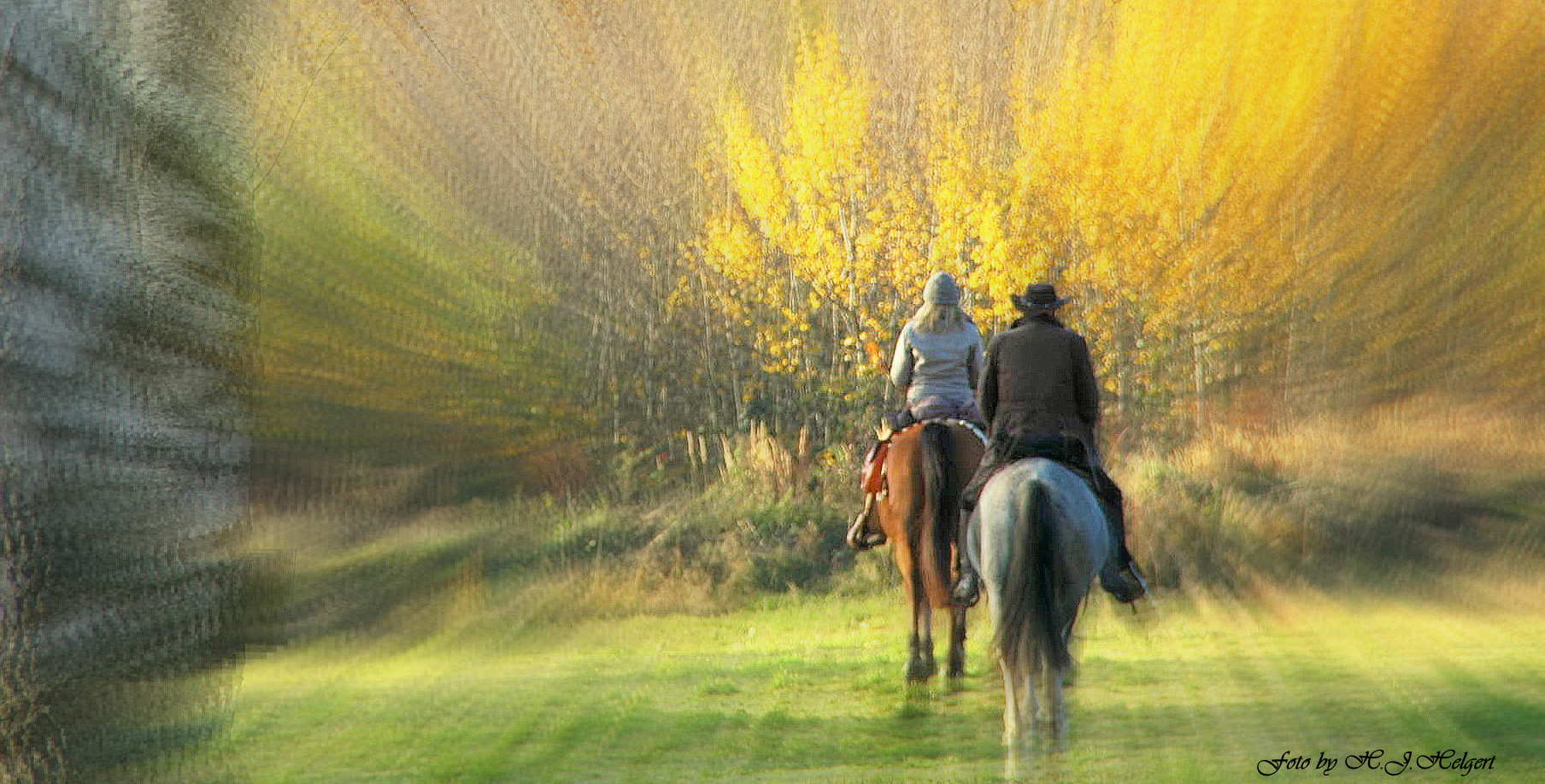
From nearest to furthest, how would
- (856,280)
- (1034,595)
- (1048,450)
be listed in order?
1. (1034,595)
2. (1048,450)
3. (856,280)

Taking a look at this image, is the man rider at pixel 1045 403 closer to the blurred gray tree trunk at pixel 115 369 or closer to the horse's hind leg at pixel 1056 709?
the horse's hind leg at pixel 1056 709

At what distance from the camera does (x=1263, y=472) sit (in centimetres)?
1612

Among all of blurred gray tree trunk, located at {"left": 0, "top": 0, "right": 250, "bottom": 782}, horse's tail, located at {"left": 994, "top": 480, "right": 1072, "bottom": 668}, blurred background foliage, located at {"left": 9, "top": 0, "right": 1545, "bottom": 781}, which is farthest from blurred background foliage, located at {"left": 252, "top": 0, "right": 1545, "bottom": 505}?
blurred gray tree trunk, located at {"left": 0, "top": 0, "right": 250, "bottom": 782}

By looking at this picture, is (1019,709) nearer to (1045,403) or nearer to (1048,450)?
(1048,450)

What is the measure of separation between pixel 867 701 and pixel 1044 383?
8.10ft

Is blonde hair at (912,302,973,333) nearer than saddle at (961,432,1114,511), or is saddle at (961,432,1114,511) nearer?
saddle at (961,432,1114,511)

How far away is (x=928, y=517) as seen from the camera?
356 inches

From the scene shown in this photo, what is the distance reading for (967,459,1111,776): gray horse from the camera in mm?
6555

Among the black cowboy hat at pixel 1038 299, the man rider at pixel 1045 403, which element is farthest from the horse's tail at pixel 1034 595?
the black cowboy hat at pixel 1038 299

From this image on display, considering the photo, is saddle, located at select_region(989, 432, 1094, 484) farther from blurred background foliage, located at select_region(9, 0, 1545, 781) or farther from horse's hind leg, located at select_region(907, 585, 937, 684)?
blurred background foliage, located at select_region(9, 0, 1545, 781)

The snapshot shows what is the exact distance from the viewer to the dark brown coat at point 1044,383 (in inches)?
280

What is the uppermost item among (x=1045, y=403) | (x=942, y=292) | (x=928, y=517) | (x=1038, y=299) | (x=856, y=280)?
(x=856, y=280)

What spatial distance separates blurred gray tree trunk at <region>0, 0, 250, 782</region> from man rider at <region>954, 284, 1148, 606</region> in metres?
4.50

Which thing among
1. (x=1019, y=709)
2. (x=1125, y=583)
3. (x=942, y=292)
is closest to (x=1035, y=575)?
(x=1019, y=709)
